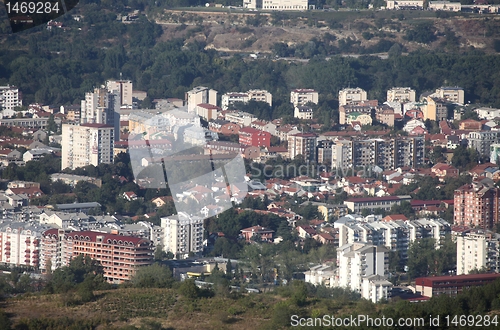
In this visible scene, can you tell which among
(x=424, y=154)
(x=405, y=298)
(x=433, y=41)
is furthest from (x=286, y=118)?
(x=405, y=298)

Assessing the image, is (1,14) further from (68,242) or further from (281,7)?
(68,242)

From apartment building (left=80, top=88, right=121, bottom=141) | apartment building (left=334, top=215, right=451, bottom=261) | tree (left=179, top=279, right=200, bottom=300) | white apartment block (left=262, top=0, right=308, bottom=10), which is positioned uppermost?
white apartment block (left=262, top=0, right=308, bottom=10)

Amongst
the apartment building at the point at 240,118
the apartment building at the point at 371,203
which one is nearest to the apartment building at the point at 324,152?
the apartment building at the point at 240,118

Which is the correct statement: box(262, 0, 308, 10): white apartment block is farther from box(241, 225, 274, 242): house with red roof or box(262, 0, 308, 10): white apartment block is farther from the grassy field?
the grassy field

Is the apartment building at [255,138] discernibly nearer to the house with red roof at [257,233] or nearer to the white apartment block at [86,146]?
the white apartment block at [86,146]

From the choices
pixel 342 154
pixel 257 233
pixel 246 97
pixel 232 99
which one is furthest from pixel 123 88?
pixel 257 233

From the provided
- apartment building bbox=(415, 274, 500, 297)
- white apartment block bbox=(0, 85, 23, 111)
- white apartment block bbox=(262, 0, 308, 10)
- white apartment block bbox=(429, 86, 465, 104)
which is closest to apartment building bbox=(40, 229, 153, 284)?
apartment building bbox=(415, 274, 500, 297)

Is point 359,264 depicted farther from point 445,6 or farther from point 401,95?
point 445,6
